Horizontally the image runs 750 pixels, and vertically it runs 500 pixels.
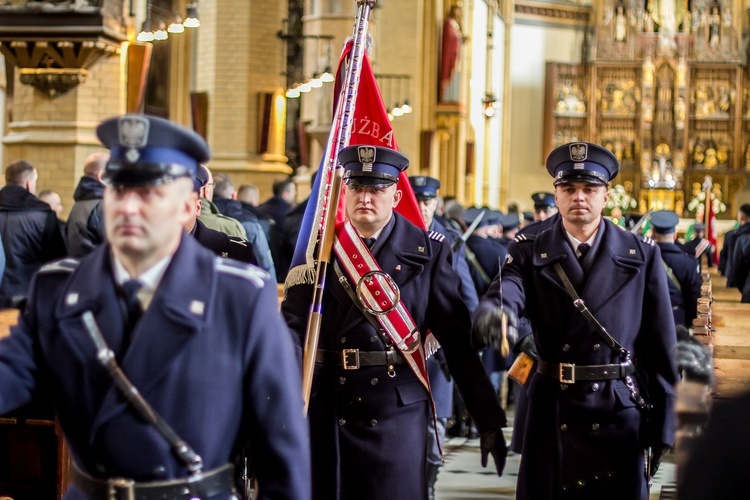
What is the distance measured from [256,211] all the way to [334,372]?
5832mm

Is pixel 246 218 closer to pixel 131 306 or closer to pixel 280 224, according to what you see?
pixel 280 224

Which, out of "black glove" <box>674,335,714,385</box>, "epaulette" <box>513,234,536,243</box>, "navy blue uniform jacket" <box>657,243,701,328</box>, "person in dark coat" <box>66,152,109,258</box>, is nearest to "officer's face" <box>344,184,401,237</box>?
"epaulette" <box>513,234,536,243</box>

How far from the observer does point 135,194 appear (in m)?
2.59

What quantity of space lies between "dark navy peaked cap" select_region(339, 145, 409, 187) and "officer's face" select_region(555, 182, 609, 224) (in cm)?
69

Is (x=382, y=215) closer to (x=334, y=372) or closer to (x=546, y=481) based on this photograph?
(x=334, y=372)

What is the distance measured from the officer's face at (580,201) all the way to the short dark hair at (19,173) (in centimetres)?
482

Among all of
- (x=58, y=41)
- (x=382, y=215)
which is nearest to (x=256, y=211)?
(x=58, y=41)

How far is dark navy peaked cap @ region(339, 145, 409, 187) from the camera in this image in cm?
467

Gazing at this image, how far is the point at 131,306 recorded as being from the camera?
2.63 meters

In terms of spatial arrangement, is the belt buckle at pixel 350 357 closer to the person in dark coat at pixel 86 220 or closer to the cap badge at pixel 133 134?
the cap badge at pixel 133 134

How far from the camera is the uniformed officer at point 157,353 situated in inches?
102

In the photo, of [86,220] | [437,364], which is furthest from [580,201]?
[86,220]

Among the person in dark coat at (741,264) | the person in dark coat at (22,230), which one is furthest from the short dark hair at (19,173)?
the person in dark coat at (741,264)

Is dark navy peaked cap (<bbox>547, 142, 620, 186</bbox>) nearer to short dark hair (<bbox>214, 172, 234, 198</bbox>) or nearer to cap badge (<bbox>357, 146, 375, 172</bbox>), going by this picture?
cap badge (<bbox>357, 146, 375, 172</bbox>)
